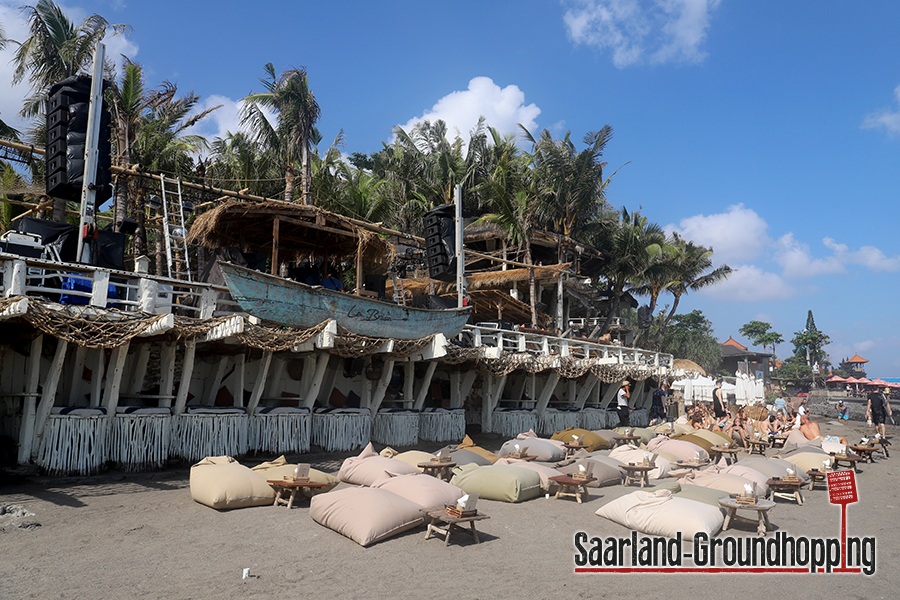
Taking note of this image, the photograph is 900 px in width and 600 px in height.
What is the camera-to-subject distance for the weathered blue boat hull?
11219mm

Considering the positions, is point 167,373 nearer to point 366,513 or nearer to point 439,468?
point 439,468

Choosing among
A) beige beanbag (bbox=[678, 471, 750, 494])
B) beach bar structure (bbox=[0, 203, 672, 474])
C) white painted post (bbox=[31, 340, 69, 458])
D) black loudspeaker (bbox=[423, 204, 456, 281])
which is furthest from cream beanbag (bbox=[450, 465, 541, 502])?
black loudspeaker (bbox=[423, 204, 456, 281])

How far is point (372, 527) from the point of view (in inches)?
266

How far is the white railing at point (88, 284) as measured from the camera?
828 cm

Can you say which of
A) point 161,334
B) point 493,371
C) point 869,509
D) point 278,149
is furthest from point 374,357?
point 278,149

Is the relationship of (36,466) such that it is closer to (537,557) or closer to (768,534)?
(537,557)

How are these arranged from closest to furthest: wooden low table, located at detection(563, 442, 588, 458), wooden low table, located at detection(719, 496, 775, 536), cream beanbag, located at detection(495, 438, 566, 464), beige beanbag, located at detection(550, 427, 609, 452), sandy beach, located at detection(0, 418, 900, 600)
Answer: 1. sandy beach, located at detection(0, 418, 900, 600)
2. wooden low table, located at detection(719, 496, 775, 536)
3. cream beanbag, located at detection(495, 438, 566, 464)
4. wooden low table, located at detection(563, 442, 588, 458)
5. beige beanbag, located at detection(550, 427, 609, 452)

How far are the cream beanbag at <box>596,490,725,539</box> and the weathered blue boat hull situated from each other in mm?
6931

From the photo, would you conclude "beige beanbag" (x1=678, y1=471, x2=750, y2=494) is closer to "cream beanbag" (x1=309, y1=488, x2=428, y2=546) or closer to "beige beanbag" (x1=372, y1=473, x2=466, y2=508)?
"beige beanbag" (x1=372, y1=473, x2=466, y2=508)

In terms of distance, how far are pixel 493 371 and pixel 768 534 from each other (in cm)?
926

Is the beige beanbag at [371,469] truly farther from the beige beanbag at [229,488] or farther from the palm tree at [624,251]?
the palm tree at [624,251]

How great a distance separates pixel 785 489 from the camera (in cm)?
1058

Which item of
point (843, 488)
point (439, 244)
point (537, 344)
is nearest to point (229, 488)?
point (843, 488)

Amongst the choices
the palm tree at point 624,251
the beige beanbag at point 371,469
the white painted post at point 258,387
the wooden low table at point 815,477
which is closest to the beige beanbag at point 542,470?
the beige beanbag at point 371,469
